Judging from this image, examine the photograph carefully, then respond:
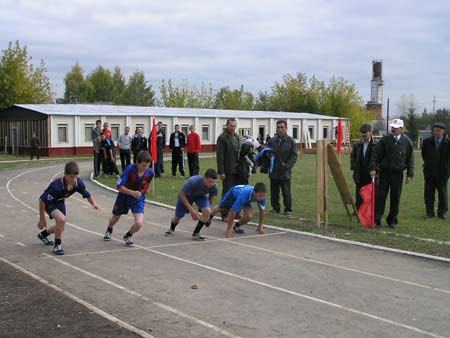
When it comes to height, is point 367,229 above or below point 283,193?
below

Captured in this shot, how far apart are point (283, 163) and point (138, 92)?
9960cm

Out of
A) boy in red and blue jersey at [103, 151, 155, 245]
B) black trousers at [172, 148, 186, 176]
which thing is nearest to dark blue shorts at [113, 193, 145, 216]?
boy in red and blue jersey at [103, 151, 155, 245]

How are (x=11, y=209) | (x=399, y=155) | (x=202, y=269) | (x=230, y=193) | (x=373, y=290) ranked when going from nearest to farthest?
1. (x=373, y=290)
2. (x=202, y=269)
3. (x=230, y=193)
4. (x=399, y=155)
5. (x=11, y=209)

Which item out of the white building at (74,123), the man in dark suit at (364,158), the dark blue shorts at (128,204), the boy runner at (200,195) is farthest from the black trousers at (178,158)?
the white building at (74,123)

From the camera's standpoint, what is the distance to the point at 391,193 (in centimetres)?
1116

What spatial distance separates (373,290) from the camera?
673cm

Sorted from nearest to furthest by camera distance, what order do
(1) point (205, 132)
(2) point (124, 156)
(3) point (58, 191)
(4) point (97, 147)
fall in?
(3) point (58, 191) → (4) point (97, 147) → (2) point (124, 156) → (1) point (205, 132)

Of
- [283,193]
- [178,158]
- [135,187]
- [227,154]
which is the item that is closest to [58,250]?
[135,187]

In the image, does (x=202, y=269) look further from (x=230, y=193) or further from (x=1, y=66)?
(x=1, y=66)

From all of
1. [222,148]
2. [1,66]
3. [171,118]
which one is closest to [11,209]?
[222,148]

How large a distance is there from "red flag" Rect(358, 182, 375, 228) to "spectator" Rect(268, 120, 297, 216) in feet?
6.24

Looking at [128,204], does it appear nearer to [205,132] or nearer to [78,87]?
[205,132]

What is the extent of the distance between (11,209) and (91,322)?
8.54m

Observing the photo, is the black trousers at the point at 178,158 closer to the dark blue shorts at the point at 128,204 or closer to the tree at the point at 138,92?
the dark blue shorts at the point at 128,204
